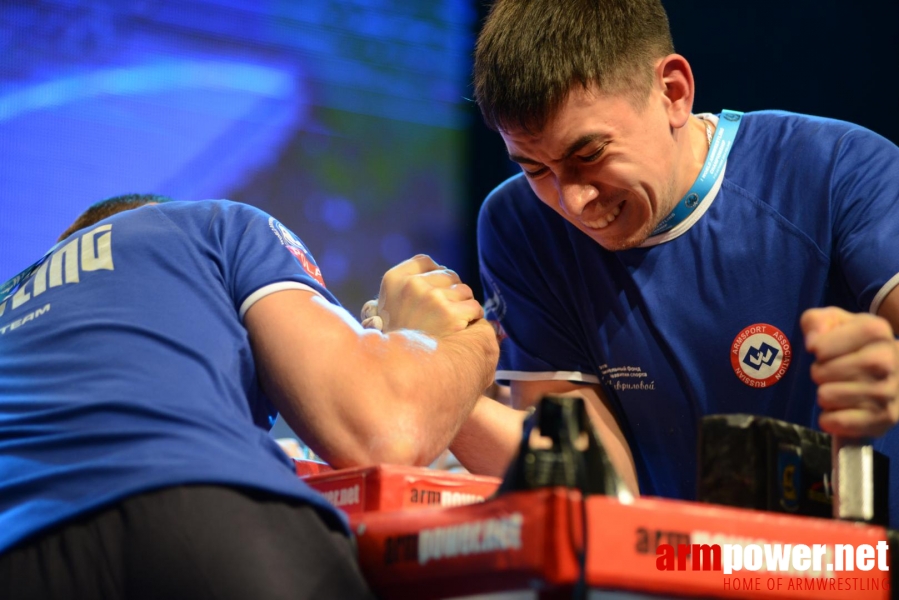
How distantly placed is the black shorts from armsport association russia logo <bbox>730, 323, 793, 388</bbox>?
1.04 metres

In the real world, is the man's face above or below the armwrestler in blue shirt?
above

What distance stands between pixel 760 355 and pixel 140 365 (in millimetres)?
1145

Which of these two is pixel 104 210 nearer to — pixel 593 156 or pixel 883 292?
pixel 593 156

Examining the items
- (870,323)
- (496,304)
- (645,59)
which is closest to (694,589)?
(870,323)

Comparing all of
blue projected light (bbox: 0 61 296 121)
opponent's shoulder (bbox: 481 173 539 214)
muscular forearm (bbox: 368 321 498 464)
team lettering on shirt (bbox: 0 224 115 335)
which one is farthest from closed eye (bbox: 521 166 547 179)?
blue projected light (bbox: 0 61 296 121)

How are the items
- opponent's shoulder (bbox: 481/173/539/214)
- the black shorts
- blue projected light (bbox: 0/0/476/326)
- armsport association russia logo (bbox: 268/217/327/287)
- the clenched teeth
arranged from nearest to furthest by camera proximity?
1. the black shorts
2. armsport association russia logo (bbox: 268/217/327/287)
3. the clenched teeth
4. opponent's shoulder (bbox: 481/173/539/214)
5. blue projected light (bbox: 0/0/476/326)

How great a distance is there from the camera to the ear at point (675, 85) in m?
1.67

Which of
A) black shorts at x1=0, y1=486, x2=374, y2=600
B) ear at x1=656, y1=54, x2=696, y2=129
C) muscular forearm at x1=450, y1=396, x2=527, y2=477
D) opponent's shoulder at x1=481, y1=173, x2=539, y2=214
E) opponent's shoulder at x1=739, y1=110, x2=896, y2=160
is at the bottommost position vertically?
black shorts at x1=0, y1=486, x2=374, y2=600

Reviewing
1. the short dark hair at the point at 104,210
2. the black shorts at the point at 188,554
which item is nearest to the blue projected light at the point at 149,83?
the short dark hair at the point at 104,210

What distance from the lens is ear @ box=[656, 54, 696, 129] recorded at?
167 cm

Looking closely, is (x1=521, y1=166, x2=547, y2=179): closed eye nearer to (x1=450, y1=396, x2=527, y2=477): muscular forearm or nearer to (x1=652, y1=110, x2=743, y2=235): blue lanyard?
(x1=652, y1=110, x2=743, y2=235): blue lanyard

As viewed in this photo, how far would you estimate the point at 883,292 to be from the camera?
4.73 feet

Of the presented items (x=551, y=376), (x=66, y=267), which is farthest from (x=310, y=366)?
(x=551, y=376)

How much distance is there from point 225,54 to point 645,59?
7.90 feet
